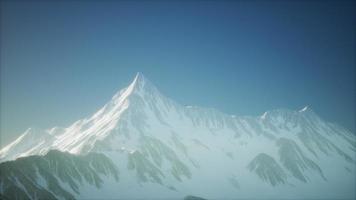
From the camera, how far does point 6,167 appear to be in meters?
149

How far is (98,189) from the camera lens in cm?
19738

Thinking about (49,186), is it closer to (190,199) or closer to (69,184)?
(69,184)

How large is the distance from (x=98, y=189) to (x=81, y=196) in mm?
18914

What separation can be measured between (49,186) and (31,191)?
20.8 m

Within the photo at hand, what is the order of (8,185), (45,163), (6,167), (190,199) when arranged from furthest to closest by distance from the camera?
(190,199) < (45,163) < (6,167) < (8,185)

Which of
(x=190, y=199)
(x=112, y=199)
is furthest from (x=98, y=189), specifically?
(x=190, y=199)

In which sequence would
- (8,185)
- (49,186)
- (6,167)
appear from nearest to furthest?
1. (8,185)
2. (6,167)
3. (49,186)

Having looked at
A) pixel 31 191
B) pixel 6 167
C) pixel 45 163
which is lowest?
pixel 31 191

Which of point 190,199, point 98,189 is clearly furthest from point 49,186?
point 190,199

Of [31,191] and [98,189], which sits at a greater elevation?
[98,189]

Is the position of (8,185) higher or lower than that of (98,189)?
lower

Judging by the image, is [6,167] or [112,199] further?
[112,199]

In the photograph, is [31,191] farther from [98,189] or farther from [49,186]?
[98,189]

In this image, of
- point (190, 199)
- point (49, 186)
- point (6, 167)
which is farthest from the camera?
point (190, 199)
